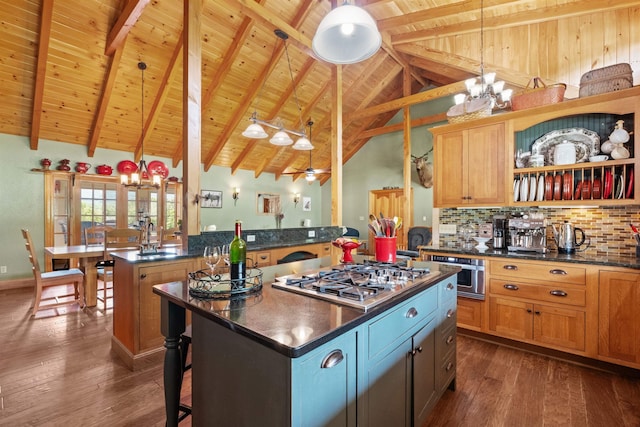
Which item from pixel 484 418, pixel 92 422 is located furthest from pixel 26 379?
pixel 484 418

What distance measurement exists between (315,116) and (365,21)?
19.4 feet

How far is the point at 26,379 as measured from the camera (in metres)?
2.25

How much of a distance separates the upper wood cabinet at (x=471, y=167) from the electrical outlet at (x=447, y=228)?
353 mm

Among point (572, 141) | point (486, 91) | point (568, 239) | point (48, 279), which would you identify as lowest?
point (48, 279)

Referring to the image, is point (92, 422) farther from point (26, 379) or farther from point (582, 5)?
point (582, 5)

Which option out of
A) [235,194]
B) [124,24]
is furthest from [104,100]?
[235,194]

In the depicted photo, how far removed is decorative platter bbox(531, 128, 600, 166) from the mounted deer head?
13.9 feet

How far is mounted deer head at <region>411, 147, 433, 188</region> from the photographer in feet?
24.1

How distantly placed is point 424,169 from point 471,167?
421cm

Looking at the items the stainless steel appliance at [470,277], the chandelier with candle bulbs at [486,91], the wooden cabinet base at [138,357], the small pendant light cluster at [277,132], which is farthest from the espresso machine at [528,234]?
the wooden cabinet base at [138,357]

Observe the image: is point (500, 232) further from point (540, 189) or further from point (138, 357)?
point (138, 357)

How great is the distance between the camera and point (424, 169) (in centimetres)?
738

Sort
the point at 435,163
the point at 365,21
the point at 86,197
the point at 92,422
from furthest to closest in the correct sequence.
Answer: the point at 86,197 → the point at 435,163 → the point at 92,422 → the point at 365,21

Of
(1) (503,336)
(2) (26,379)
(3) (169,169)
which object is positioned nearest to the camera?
(2) (26,379)
